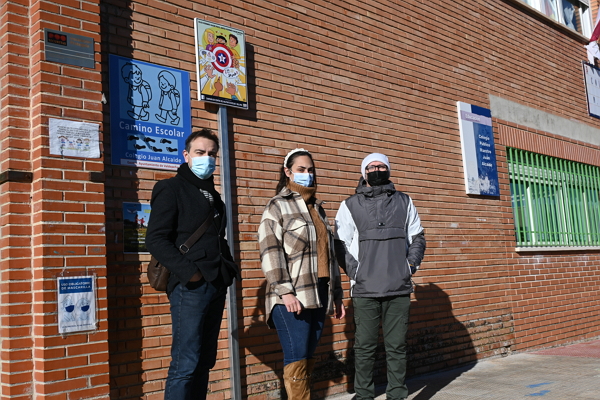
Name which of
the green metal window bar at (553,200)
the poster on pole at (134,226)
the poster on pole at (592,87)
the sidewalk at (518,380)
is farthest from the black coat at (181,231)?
the poster on pole at (592,87)

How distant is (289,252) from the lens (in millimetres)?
3609

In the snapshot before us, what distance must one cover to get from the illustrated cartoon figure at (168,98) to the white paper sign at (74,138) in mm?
647

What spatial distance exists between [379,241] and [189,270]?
5.39 ft

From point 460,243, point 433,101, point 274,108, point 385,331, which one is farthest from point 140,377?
point 433,101

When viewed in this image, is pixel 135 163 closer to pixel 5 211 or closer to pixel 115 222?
pixel 115 222

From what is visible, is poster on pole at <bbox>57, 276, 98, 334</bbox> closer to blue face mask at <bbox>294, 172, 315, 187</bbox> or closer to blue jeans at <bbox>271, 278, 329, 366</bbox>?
blue jeans at <bbox>271, 278, 329, 366</bbox>

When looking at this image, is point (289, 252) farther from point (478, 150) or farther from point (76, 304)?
point (478, 150)

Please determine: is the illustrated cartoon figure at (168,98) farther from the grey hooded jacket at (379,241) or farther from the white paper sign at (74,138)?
the grey hooded jacket at (379,241)

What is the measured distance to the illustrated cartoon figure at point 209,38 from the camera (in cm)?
464

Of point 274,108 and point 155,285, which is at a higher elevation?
point 274,108

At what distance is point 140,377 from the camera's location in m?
3.88

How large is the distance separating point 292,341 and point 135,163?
1.64m

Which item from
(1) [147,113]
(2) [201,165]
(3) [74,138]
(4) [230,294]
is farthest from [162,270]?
(1) [147,113]

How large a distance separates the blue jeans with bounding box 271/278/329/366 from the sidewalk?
172 centimetres
